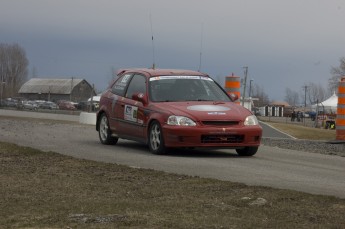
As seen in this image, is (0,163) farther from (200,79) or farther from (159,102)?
(200,79)

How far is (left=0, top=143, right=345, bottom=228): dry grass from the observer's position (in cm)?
549

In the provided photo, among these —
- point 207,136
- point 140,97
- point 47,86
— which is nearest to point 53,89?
point 47,86

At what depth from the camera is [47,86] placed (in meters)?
113

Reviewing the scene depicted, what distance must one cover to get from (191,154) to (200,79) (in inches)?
64.1

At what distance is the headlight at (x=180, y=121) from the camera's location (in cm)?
1063

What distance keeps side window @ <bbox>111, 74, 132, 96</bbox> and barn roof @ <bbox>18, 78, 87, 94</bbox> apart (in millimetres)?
97058

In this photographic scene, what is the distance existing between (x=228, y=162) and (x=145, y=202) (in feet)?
12.7

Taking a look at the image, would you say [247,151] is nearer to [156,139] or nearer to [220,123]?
[220,123]

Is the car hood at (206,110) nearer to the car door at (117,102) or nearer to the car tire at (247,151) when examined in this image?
the car tire at (247,151)

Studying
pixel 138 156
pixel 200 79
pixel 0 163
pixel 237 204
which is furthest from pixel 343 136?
pixel 237 204

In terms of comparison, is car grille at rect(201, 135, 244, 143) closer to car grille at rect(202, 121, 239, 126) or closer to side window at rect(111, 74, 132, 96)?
car grille at rect(202, 121, 239, 126)

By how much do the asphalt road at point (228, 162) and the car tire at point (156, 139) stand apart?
149 mm

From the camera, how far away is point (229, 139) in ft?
35.2

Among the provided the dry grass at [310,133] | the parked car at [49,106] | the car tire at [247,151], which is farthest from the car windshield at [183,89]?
the parked car at [49,106]
